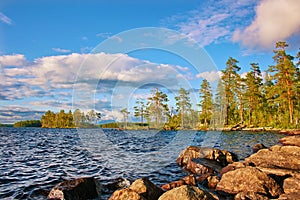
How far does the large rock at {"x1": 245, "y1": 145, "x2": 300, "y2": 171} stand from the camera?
11.2 m

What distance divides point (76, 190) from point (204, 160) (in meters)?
7.81

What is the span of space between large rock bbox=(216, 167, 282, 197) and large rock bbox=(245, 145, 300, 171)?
245 centimetres

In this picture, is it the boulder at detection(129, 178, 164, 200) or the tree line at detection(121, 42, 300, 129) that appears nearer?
the boulder at detection(129, 178, 164, 200)

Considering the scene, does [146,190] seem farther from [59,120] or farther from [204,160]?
[59,120]

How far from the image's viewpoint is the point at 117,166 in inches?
587

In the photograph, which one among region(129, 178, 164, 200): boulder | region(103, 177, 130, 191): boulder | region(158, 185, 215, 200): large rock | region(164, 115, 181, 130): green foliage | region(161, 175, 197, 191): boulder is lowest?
region(103, 177, 130, 191): boulder

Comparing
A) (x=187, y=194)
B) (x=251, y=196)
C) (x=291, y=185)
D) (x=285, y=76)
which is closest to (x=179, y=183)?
(x=251, y=196)

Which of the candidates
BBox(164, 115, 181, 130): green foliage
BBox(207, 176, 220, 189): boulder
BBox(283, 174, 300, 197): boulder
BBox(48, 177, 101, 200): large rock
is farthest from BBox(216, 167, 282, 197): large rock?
BBox(164, 115, 181, 130): green foliage

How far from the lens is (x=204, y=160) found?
543 inches

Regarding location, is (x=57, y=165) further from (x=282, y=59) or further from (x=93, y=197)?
(x=282, y=59)

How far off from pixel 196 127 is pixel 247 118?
59.1 feet

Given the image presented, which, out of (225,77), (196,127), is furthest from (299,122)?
(196,127)

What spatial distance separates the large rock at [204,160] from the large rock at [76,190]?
608 cm

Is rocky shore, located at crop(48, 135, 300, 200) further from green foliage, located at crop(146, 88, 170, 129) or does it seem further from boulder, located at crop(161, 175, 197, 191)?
green foliage, located at crop(146, 88, 170, 129)
